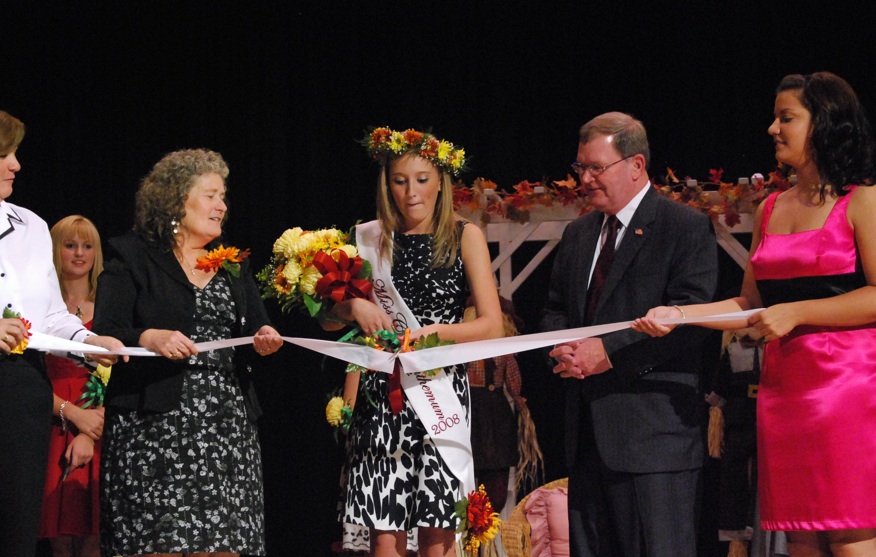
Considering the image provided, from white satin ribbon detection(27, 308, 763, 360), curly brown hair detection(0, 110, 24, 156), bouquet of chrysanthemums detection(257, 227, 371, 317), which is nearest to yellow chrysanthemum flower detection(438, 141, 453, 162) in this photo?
bouquet of chrysanthemums detection(257, 227, 371, 317)

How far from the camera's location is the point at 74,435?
4.54m

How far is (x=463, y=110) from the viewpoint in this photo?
18.6 ft

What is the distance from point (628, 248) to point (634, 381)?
0.41 meters

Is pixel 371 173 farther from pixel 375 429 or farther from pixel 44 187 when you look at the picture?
pixel 375 429

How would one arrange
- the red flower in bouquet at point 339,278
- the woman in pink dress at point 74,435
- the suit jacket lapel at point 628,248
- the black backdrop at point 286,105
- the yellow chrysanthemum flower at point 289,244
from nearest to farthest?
the suit jacket lapel at point 628,248
the red flower in bouquet at point 339,278
the yellow chrysanthemum flower at point 289,244
the woman in pink dress at point 74,435
the black backdrop at point 286,105

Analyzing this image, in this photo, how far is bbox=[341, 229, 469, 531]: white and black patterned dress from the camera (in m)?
3.28

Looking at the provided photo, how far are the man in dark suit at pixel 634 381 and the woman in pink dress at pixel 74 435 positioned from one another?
7.37 ft

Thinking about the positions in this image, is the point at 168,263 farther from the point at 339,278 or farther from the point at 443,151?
the point at 443,151

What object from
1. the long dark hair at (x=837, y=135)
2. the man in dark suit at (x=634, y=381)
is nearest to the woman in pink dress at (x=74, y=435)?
the man in dark suit at (x=634, y=381)

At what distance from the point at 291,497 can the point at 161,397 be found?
2.55 m

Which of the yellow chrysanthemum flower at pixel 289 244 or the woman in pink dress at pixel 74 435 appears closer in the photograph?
the yellow chrysanthemum flower at pixel 289 244

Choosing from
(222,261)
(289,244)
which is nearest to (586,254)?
(289,244)

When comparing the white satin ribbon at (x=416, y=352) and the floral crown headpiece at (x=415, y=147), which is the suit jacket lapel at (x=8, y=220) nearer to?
the white satin ribbon at (x=416, y=352)

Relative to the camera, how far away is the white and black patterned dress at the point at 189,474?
10.8ft
